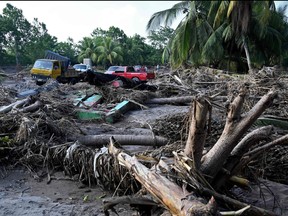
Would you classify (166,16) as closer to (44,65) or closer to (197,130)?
(44,65)

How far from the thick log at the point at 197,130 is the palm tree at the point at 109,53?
40.9 metres

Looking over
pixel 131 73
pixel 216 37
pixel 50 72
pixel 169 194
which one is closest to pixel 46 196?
pixel 169 194

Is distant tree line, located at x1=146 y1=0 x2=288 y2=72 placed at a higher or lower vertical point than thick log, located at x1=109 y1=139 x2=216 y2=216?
higher

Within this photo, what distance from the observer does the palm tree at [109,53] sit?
43719 millimetres

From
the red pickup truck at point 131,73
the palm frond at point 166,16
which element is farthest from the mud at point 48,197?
the red pickup truck at point 131,73

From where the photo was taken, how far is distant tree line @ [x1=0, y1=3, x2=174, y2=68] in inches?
1762

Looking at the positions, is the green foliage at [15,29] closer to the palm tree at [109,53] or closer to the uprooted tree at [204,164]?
the palm tree at [109,53]

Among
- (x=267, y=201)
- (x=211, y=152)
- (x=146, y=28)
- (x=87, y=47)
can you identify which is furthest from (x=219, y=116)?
(x=87, y=47)

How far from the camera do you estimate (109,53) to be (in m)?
44.1

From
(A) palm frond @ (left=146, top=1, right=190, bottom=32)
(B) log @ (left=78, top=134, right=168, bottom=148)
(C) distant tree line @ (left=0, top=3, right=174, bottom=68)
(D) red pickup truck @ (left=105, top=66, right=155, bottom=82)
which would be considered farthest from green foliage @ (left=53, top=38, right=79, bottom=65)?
(B) log @ (left=78, top=134, right=168, bottom=148)

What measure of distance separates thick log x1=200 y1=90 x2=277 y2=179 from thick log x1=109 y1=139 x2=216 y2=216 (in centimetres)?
57

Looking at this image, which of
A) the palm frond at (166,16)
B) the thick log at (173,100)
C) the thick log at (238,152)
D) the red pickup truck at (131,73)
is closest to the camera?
the thick log at (238,152)

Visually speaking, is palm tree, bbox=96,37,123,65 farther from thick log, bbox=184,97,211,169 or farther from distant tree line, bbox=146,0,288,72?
thick log, bbox=184,97,211,169

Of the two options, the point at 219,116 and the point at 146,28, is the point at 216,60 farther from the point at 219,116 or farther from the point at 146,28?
the point at 219,116
